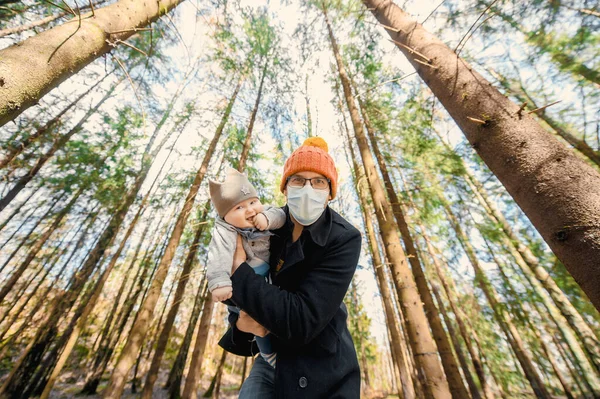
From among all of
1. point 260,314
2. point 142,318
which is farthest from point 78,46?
point 142,318

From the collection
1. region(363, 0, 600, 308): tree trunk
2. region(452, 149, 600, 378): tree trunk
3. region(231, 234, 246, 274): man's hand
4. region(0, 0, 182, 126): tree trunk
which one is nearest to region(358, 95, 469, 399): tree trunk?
region(452, 149, 600, 378): tree trunk

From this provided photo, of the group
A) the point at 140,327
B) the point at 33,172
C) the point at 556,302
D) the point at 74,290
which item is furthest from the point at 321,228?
the point at 74,290

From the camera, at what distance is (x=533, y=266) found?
25.2 feet

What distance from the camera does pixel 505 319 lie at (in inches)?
391

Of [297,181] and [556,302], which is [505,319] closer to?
[556,302]

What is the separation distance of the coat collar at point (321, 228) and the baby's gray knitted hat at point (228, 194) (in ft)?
1.28

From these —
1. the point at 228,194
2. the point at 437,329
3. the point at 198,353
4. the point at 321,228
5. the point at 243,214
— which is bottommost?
the point at 198,353

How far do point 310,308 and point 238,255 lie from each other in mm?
544

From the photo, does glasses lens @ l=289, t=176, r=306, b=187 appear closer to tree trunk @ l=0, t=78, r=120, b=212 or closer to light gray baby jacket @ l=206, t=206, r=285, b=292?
light gray baby jacket @ l=206, t=206, r=285, b=292

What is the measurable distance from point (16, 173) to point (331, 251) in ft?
40.5

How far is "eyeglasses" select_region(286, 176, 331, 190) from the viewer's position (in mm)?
1800

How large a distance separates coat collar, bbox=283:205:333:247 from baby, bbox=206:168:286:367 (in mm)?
213

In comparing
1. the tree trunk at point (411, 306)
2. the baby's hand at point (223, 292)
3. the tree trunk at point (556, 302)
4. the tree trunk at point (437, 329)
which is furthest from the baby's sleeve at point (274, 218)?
the tree trunk at point (556, 302)

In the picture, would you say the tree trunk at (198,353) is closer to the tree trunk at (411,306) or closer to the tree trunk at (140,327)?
the tree trunk at (140,327)
